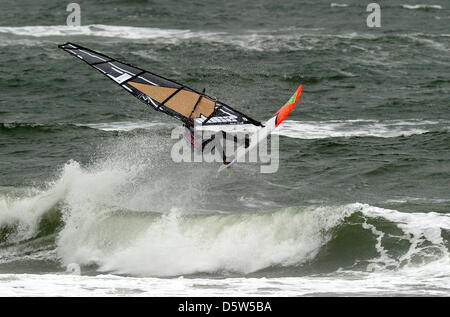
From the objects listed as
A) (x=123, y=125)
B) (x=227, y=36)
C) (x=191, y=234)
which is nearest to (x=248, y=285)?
(x=191, y=234)

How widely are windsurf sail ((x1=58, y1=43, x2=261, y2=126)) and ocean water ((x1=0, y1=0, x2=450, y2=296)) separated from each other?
62.6 inches

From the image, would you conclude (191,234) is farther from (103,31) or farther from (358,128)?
(103,31)

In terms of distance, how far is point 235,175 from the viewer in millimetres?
16938

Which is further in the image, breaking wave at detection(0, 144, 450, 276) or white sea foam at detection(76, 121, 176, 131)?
white sea foam at detection(76, 121, 176, 131)

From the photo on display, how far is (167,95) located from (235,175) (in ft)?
11.1

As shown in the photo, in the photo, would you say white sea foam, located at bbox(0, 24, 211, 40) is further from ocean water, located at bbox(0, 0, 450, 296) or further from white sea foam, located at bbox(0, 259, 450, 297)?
white sea foam, located at bbox(0, 259, 450, 297)

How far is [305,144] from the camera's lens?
1911cm

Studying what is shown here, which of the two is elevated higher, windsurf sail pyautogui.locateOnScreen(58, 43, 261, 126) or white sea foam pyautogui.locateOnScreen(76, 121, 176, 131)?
windsurf sail pyautogui.locateOnScreen(58, 43, 261, 126)

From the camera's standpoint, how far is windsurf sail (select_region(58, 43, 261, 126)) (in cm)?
1343

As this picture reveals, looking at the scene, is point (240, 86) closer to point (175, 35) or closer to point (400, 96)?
point (400, 96)

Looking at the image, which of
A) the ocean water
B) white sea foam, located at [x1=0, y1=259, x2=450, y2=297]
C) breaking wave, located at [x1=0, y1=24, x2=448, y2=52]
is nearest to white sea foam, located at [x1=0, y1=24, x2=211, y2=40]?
breaking wave, located at [x1=0, y1=24, x2=448, y2=52]

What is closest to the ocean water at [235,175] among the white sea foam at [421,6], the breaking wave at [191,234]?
the breaking wave at [191,234]
